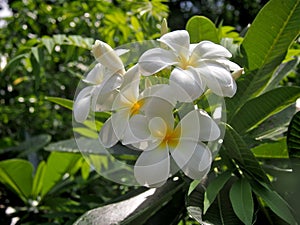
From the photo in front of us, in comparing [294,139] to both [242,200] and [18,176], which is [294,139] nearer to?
[242,200]

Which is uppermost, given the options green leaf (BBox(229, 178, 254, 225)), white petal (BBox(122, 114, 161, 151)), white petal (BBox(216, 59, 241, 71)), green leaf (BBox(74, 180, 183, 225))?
white petal (BBox(216, 59, 241, 71))

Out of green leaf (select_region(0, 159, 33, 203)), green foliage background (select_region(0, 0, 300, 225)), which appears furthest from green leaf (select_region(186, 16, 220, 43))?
green leaf (select_region(0, 159, 33, 203))

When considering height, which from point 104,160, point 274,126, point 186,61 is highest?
point 186,61

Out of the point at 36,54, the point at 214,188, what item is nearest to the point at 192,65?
the point at 214,188

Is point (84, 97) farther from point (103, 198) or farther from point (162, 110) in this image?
point (103, 198)

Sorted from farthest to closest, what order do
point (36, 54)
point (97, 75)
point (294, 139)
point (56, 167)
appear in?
point (56, 167) < point (36, 54) < point (294, 139) < point (97, 75)

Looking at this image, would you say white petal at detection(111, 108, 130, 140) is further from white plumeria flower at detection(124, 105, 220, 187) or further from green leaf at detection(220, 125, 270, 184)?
green leaf at detection(220, 125, 270, 184)
